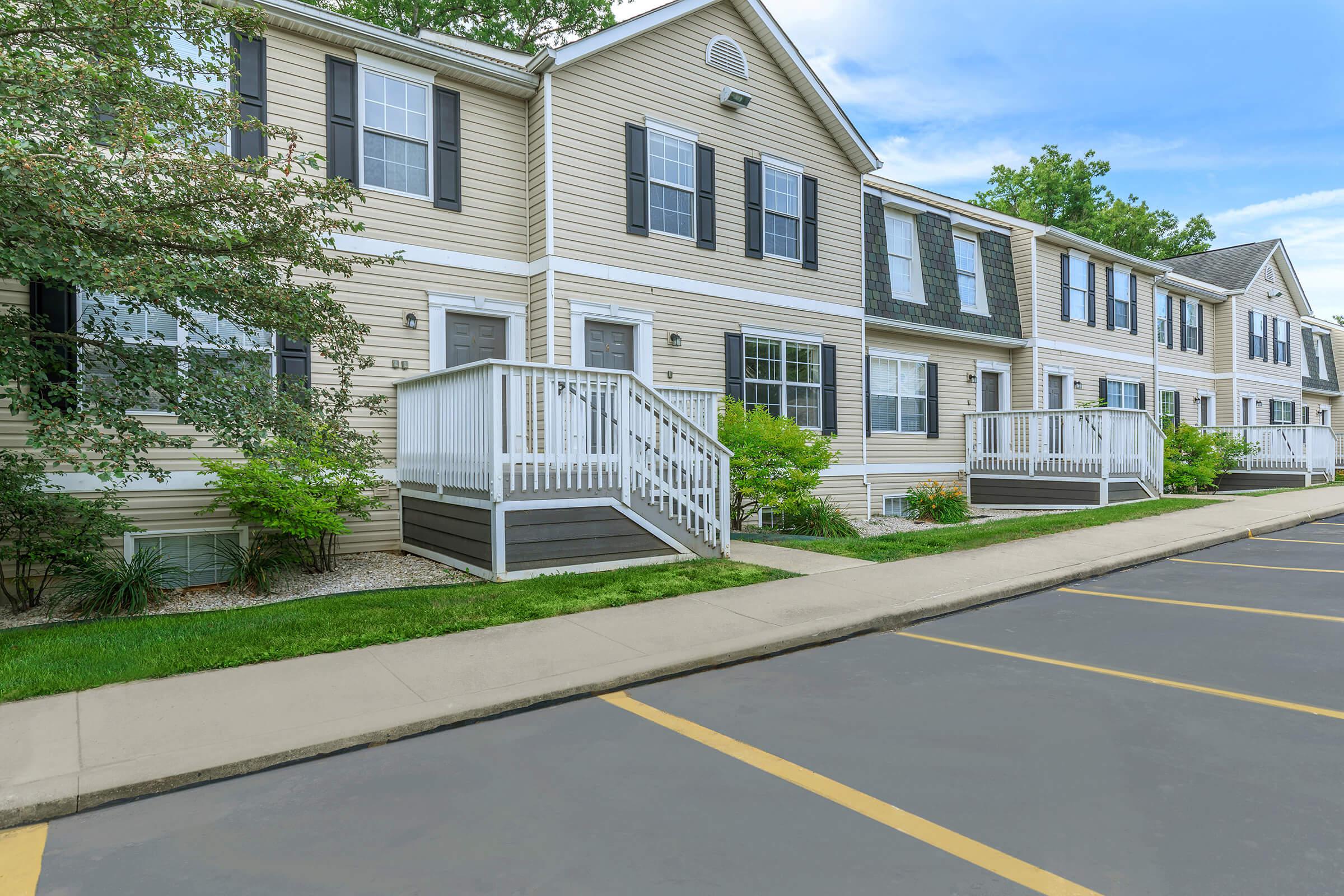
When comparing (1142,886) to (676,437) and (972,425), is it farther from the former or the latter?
(972,425)

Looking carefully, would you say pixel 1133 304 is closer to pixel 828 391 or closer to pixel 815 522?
pixel 828 391

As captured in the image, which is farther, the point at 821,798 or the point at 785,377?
the point at 785,377

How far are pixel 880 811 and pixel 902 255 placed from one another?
47.5 feet

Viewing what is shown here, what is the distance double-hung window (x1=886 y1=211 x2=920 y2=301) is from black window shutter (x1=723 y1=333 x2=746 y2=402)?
4706 mm

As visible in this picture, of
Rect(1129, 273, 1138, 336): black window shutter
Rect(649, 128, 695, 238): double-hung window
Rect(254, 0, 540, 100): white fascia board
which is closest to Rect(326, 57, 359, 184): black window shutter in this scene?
Rect(254, 0, 540, 100): white fascia board

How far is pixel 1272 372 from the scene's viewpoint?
90.9 feet

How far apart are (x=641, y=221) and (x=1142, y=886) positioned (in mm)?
10377

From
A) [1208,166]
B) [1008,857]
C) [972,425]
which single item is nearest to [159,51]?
[1008,857]

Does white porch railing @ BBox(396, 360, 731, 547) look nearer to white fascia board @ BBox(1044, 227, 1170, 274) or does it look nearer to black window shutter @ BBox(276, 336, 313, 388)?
black window shutter @ BBox(276, 336, 313, 388)

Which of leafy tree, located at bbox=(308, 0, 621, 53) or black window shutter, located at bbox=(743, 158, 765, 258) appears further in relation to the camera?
leafy tree, located at bbox=(308, 0, 621, 53)

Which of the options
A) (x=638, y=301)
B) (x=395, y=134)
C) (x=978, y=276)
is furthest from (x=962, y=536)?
(x=978, y=276)

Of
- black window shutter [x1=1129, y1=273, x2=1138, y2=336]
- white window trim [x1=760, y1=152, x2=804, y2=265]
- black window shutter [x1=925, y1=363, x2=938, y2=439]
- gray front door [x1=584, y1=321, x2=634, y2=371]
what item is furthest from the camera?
black window shutter [x1=1129, y1=273, x2=1138, y2=336]

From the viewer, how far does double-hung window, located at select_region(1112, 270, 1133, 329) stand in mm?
20922

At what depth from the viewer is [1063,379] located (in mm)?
19312
